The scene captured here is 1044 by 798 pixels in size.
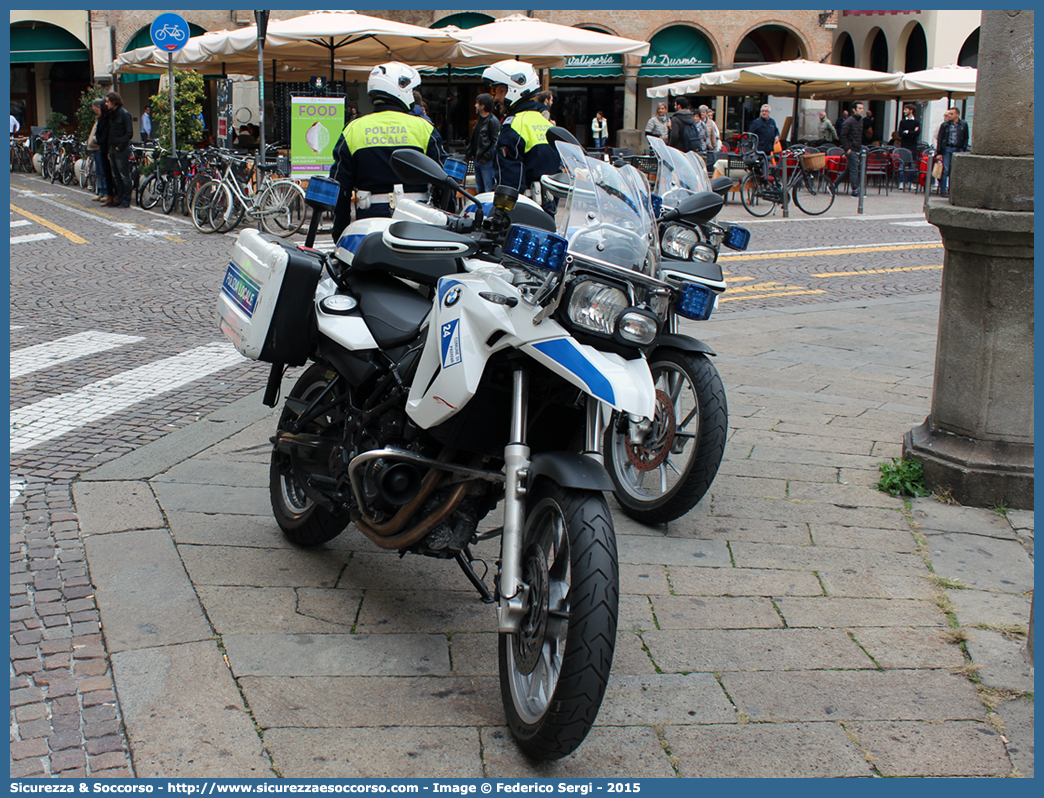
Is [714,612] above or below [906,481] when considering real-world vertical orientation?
below

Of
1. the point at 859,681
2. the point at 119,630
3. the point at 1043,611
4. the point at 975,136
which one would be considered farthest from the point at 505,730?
the point at 975,136

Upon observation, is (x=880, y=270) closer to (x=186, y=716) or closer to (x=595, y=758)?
(x=595, y=758)

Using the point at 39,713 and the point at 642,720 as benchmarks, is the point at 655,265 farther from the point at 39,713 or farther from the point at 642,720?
the point at 39,713

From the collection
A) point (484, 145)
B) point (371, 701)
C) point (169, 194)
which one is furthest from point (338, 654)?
point (169, 194)

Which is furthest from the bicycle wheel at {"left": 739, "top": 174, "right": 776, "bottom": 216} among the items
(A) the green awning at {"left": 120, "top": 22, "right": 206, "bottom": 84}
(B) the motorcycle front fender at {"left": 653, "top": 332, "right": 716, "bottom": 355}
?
(A) the green awning at {"left": 120, "top": 22, "right": 206, "bottom": 84}

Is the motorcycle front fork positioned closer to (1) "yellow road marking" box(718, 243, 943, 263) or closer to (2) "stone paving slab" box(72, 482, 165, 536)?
(2) "stone paving slab" box(72, 482, 165, 536)

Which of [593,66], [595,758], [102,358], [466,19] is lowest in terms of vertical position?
[595,758]

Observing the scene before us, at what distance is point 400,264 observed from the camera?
3680 mm

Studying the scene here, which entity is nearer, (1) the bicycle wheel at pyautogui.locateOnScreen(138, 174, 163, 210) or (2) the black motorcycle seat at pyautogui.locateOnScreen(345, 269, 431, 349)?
(2) the black motorcycle seat at pyautogui.locateOnScreen(345, 269, 431, 349)

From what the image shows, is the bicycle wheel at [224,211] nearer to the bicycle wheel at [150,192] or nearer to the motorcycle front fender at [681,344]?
the bicycle wheel at [150,192]

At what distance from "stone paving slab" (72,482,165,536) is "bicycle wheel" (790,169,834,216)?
50.5 feet

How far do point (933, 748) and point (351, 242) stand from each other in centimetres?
241

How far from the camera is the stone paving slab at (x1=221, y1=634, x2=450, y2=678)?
322 cm

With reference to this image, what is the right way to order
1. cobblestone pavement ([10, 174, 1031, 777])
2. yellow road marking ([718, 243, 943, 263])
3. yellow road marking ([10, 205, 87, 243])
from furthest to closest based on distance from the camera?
yellow road marking ([10, 205, 87, 243]) → yellow road marking ([718, 243, 943, 263]) → cobblestone pavement ([10, 174, 1031, 777])
